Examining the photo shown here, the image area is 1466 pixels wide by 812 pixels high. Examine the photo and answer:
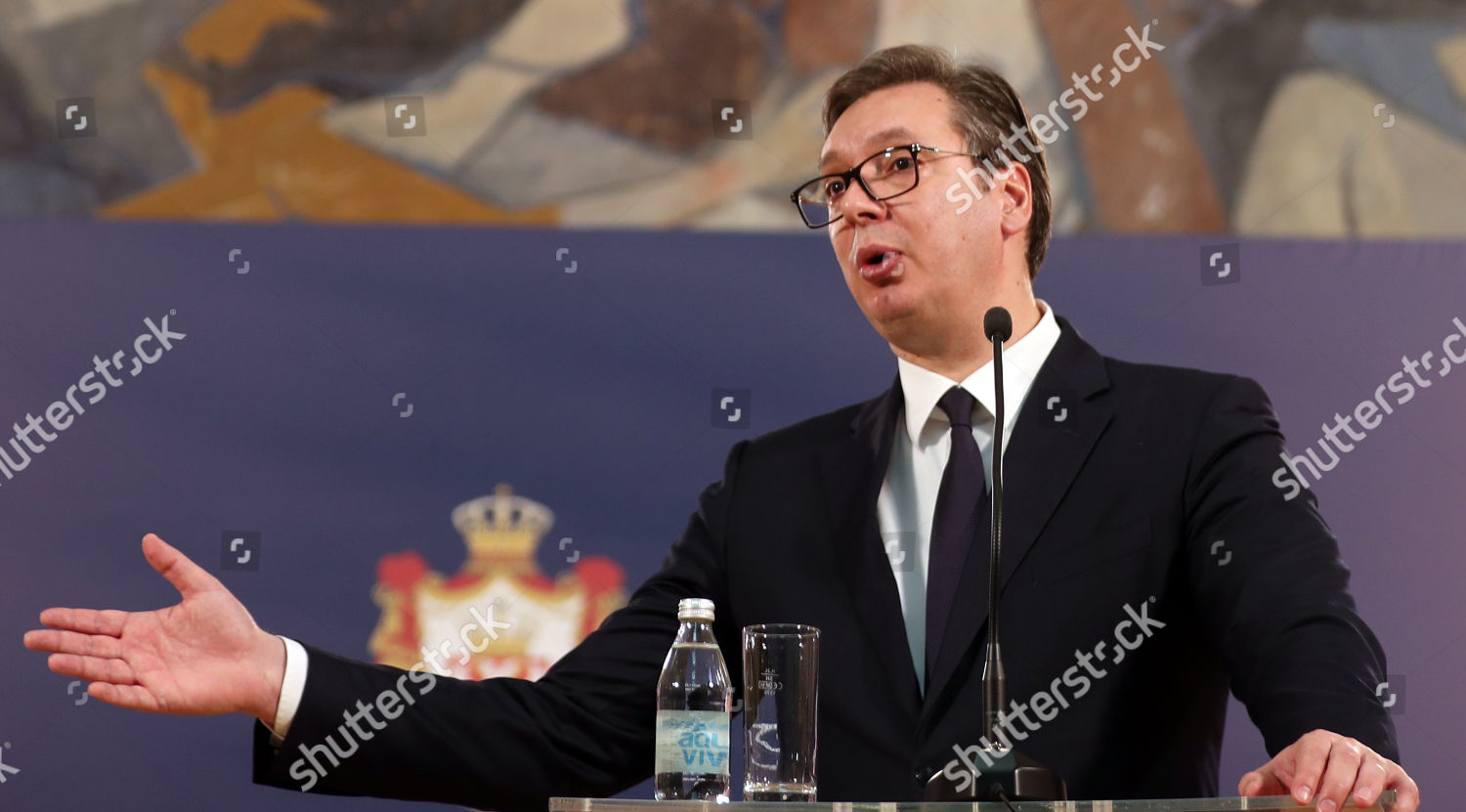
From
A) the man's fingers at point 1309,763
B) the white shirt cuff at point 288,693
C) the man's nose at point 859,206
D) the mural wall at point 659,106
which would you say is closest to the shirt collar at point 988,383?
the man's nose at point 859,206

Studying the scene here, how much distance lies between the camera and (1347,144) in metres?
3.30

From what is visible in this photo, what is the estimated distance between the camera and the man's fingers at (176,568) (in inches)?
54.4

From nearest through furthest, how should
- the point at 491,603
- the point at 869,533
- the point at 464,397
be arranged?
1. the point at 869,533
2. the point at 491,603
3. the point at 464,397

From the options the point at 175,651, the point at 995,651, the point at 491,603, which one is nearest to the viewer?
the point at 995,651

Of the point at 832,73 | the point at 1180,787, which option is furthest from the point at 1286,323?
the point at 1180,787

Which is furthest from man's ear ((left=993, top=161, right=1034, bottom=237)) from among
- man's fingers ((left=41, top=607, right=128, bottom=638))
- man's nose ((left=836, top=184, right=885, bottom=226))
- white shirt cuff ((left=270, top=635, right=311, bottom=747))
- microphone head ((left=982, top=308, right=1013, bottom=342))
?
man's fingers ((left=41, top=607, right=128, bottom=638))

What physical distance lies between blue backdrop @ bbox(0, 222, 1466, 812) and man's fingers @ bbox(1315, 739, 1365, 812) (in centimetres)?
167

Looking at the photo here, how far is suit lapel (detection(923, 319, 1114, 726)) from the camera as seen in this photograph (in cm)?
160

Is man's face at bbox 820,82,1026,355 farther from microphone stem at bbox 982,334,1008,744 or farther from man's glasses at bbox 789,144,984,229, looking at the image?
microphone stem at bbox 982,334,1008,744

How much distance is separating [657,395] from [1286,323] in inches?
53.0

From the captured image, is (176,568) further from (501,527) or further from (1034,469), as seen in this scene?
(501,527)

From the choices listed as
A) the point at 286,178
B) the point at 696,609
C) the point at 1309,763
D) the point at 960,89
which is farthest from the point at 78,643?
the point at 286,178

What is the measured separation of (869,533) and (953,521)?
0.11m

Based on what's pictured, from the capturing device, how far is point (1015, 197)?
2168mm
